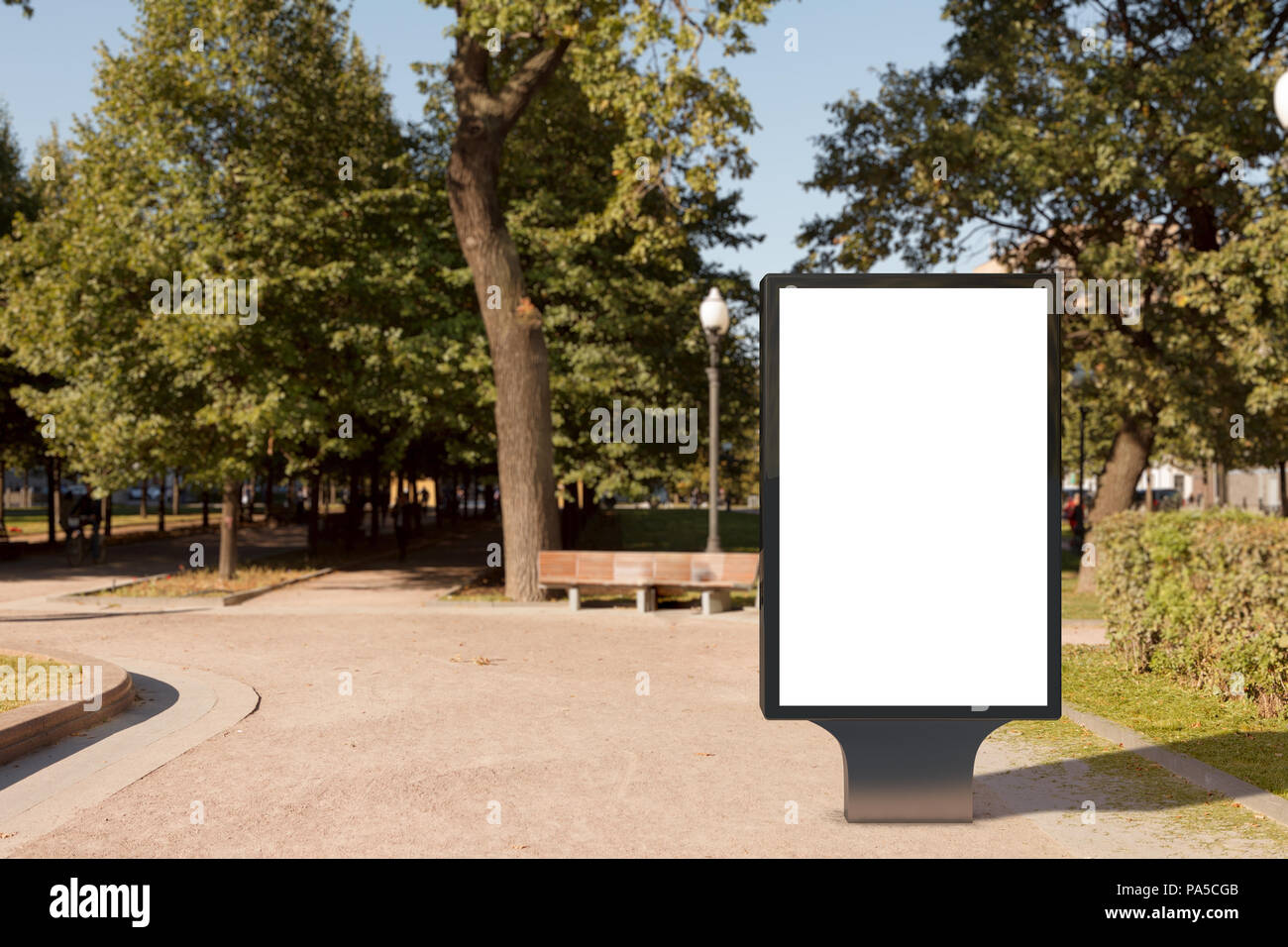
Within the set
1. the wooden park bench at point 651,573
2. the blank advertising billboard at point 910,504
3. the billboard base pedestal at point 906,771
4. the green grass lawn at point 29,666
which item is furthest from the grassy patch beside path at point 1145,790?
the wooden park bench at point 651,573

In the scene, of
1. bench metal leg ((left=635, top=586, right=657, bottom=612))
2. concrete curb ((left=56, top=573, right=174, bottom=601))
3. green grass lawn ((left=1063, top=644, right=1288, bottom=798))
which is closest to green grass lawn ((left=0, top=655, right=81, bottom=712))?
concrete curb ((left=56, top=573, right=174, bottom=601))

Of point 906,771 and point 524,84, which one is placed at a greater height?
point 524,84

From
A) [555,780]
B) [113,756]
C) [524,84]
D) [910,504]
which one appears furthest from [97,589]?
[910,504]

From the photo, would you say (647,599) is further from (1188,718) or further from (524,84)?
(1188,718)

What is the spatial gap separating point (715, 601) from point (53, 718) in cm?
1072

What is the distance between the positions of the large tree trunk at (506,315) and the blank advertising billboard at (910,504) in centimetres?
1288

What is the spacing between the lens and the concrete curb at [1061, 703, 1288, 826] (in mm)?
5973

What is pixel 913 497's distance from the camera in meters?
5.62

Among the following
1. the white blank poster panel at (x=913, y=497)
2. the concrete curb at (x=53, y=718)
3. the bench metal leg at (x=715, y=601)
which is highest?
the white blank poster panel at (x=913, y=497)

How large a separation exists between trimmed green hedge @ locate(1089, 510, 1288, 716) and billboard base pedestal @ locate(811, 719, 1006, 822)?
12.4 feet

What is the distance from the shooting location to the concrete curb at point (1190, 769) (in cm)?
597

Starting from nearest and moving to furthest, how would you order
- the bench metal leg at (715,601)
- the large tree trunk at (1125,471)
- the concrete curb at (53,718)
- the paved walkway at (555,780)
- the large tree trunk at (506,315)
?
the paved walkway at (555,780)
the concrete curb at (53,718)
the bench metal leg at (715,601)
the large tree trunk at (506,315)
the large tree trunk at (1125,471)

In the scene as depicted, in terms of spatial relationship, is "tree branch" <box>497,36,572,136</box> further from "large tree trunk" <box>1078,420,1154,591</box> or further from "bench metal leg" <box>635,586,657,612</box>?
"large tree trunk" <box>1078,420,1154,591</box>

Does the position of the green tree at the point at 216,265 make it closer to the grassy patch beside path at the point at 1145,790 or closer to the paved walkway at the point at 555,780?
the paved walkway at the point at 555,780
